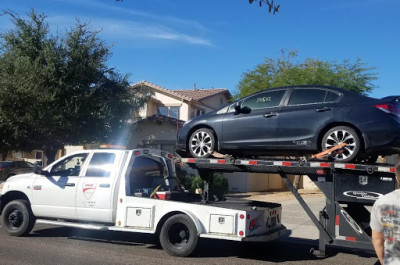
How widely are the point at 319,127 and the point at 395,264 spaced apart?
3929 millimetres

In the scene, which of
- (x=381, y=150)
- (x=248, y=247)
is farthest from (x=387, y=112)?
(x=248, y=247)

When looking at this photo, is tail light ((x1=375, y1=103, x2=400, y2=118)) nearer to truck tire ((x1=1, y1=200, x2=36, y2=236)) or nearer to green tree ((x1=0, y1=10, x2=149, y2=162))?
truck tire ((x1=1, y1=200, x2=36, y2=236))

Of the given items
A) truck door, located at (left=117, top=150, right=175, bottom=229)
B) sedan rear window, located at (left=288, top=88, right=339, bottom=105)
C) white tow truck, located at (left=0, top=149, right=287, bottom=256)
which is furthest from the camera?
truck door, located at (left=117, top=150, right=175, bottom=229)

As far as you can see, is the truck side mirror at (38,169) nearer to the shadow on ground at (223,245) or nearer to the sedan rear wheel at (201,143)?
the shadow on ground at (223,245)

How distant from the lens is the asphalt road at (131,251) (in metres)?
6.81

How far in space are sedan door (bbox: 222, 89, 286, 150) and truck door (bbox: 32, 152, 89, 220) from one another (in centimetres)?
291

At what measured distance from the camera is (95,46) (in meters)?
17.8

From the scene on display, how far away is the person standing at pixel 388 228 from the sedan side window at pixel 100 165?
18.5 ft

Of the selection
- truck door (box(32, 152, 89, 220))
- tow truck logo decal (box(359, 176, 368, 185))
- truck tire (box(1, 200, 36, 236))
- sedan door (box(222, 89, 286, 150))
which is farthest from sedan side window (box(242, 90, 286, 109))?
truck tire (box(1, 200, 36, 236))

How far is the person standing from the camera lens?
10.2ft

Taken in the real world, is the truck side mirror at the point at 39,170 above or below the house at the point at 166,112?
below

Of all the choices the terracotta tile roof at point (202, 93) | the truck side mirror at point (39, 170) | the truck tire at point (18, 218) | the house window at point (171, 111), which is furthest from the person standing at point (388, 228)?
the terracotta tile roof at point (202, 93)

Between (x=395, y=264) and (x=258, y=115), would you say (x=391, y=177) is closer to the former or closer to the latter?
(x=258, y=115)

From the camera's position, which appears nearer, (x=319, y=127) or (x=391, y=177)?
(x=391, y=177)
